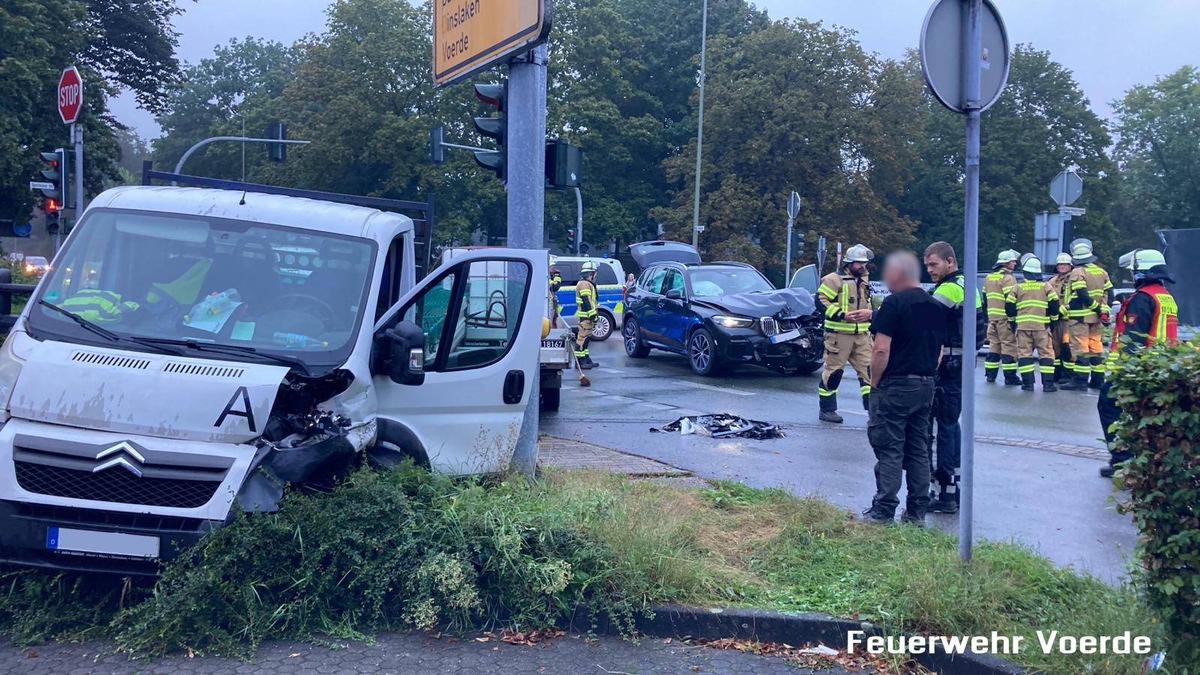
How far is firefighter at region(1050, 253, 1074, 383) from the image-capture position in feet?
49.6

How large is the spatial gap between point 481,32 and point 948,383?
4.20 meters

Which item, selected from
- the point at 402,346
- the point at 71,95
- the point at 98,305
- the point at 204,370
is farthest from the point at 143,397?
the point at 71,95

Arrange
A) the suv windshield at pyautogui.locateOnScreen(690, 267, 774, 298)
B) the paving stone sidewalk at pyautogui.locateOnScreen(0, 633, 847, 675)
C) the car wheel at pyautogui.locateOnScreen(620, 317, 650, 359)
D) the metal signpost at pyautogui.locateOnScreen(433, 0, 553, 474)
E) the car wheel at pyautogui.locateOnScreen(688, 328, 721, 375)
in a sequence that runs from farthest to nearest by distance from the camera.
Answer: the car wheel at pyautogui.locateOnScreen(620, 317, 650, 359)
the suv windshield at pyautogui.locateOnScreen(690, 267, 774, 298)
the car wheel at pyautogui.locateOnScreen(688, 328, 721, 375)
the metal signpost at pyautogui.locateOnScreen(433, 0, 553, 474)
the paving stone sidewalk at pyautogui.locateOnScreen(0, 633, 847, 675)

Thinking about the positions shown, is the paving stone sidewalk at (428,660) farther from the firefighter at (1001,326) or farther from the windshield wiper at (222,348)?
the firefighter at (1001,326)

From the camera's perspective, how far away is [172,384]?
16.4 feet

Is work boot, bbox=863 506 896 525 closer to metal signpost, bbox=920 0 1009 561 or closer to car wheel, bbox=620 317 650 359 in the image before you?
metal signpost, bbox=920 0 1009 561

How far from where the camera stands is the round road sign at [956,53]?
17.1 feet

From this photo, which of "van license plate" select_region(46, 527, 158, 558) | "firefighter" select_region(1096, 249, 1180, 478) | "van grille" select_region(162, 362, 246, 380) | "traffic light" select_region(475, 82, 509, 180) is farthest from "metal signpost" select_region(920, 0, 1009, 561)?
"van license plate" select_region(46, 527, 158, 558)

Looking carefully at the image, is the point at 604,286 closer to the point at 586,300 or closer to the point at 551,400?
the point at 586,300

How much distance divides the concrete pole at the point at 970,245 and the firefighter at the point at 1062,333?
10.7 m

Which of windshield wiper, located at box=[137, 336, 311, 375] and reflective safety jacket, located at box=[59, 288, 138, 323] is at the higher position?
reflective safety jacket, located at box=[59, 288, 138, 323]

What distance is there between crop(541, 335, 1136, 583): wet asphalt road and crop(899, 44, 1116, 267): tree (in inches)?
1375

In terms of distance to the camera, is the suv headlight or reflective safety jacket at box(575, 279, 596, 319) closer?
the suv headlight

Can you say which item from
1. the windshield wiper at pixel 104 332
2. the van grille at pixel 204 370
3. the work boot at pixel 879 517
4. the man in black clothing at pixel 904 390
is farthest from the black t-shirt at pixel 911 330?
the windshield wiper at pixel 104 332
